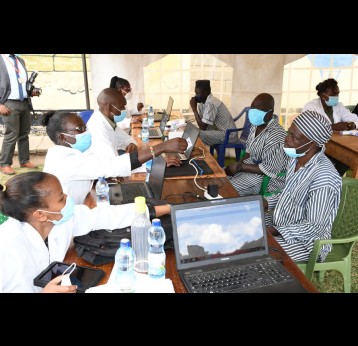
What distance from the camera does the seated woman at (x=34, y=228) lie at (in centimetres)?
136

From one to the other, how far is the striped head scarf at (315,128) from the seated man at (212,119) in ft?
8.89

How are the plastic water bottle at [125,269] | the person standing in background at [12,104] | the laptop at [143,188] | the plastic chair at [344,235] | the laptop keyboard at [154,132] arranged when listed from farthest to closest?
the person standing in background at [12,104], the laptop keyboard at [154,132], the laptop at [143,188], the plastic chair at [344,235], the plastic water bottle at [125,269]

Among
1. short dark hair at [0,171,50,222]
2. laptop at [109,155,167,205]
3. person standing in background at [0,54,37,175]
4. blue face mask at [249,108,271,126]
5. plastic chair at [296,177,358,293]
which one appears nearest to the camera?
short dark hair at [0,171,50,222]

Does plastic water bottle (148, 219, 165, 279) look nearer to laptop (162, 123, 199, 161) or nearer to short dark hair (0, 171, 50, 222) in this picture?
short dark hair (0, 171, 50, 222)

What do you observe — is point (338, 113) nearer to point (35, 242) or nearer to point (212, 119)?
point (212, 119)

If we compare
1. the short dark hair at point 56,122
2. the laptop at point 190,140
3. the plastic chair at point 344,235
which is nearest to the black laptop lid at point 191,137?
the laptop at point 190,140

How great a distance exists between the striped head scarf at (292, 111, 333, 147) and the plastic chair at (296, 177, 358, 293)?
1.11 ft

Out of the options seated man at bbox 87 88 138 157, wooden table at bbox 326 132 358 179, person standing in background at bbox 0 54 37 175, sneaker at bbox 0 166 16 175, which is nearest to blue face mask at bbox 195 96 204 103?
wooden table at bbox 326 132 358 179

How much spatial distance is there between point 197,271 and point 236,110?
4.55 metres

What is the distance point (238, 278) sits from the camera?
1439 millimetres

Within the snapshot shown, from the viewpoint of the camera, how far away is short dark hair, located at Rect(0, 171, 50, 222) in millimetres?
1476

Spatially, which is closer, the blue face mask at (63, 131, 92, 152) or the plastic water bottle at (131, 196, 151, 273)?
the plastic water bottle at (131, 196, 151, 273)

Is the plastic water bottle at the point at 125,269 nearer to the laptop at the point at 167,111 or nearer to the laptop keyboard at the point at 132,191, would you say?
the laptop keyboard at the point at 132,191

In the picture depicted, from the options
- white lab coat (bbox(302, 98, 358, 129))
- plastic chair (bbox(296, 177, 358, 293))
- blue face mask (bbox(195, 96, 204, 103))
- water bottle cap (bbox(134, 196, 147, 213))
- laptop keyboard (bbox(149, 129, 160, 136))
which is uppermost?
blue face mask (bbox(195, 96, 204, 103))
